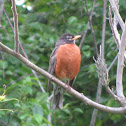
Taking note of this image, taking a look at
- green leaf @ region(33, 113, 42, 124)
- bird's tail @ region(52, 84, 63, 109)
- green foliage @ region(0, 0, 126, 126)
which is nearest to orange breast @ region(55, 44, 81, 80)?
bird's tail @ region(52, 84, 63, 109)

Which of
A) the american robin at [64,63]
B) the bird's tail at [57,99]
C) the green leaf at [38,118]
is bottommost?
the bird's tail at [57,99]

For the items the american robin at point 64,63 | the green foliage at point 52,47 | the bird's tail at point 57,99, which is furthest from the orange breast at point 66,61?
the green foliage at point 52,47

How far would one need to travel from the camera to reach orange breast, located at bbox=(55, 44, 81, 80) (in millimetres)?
4549

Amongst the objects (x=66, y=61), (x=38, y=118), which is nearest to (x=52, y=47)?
(x=66, y=61)

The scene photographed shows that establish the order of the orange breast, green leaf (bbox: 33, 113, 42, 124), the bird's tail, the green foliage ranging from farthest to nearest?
the green foliage, the bird's tail, the orange breast, green leaf (bbox: 33, 113, 42, 124)

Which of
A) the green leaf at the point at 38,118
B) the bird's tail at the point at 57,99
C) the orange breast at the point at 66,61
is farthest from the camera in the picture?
the bird's tail at the point at 57,99

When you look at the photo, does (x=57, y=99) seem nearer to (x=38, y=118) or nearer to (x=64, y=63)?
(x=64, y=63)

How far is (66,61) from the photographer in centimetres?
455

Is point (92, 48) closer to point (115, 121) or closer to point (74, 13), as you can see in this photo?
point (74, 13)

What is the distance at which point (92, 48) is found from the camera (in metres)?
5.97

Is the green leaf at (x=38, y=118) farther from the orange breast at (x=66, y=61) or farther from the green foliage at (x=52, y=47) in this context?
the orange breast at (x=66, y=61)

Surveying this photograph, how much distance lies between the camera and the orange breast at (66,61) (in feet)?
14.9

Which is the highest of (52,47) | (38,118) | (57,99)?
(52,47)

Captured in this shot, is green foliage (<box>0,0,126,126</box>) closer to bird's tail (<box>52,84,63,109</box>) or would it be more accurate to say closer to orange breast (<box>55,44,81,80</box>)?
bird's tail (<box>52,84,63,109</box>)
